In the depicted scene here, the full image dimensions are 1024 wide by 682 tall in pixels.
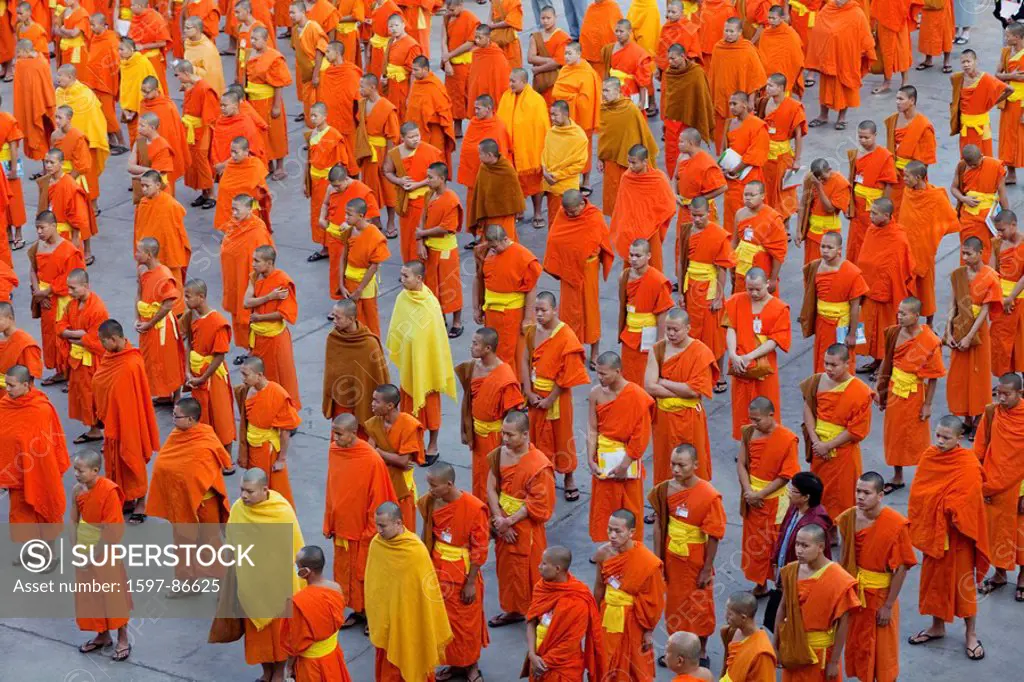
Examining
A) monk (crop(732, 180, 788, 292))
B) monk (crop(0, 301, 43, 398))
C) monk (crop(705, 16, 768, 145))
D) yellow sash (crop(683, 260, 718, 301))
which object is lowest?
monk (crop(0, 301, 43, 398))

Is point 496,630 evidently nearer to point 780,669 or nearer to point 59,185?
point 780,669

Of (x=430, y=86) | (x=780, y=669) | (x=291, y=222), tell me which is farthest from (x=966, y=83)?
(x=780, y=669)

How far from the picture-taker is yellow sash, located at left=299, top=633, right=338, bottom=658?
11.4m

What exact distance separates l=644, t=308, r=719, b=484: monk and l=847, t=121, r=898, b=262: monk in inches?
143

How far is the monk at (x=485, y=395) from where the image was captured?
44.5 ft

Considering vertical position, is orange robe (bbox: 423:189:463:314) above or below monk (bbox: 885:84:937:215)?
below

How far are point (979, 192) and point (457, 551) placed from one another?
694 centimetres

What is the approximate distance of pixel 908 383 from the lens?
46.3 feet

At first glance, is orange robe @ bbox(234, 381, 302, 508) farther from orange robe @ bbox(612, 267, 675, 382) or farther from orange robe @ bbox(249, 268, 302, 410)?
orange robe @ bbox(612, 267, 675, 382)

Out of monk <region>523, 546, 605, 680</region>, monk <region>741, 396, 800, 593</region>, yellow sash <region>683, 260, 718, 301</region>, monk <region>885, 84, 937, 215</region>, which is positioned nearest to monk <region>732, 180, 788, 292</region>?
yellow sash <region>683, 260, 718, 301</region>

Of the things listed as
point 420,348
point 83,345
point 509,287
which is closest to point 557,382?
point 420,348

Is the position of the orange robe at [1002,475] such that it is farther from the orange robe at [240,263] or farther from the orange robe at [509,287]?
the orange robe at [240,263]

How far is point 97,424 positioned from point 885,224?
679 centimetres

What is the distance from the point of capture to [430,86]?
19141mm
